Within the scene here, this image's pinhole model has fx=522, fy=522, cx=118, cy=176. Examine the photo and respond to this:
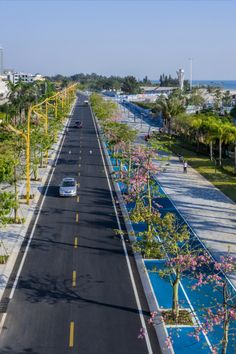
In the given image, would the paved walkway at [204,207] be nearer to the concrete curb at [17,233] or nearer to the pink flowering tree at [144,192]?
the pink flowering tree at [144,192]

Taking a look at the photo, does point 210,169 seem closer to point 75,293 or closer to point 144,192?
point 144,192

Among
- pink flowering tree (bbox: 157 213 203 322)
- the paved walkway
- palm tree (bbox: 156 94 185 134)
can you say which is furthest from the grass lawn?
pink flowering tree (bbox: 157 213 203 322)

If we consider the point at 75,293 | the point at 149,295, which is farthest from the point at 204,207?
the point at 75,293

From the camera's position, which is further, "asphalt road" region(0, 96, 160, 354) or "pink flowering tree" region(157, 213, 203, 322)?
"pink flowering tree" region(157, 213, 203, 322)

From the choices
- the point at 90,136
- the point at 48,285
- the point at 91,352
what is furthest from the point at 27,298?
the point at 90,136

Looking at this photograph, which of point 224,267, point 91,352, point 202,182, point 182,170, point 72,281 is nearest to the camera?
point 224,267

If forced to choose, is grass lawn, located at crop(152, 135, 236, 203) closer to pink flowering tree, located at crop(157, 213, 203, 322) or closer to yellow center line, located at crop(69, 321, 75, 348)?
pink flowering tree, located at crop(157, 213, 203, 322)

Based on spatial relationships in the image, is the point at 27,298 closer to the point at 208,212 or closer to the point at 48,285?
the point at 48,285
